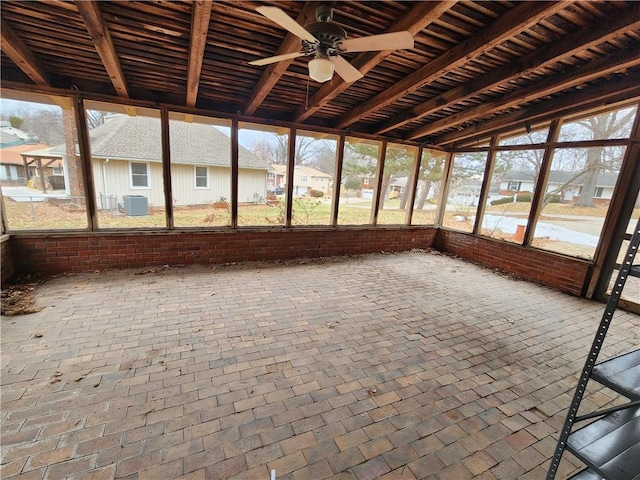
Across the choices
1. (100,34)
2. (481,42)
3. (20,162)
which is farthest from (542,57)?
(20,162)

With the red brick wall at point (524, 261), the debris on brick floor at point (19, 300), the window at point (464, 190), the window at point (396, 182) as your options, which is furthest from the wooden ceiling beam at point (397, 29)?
Answer: the red brick wall at point (524, 261)

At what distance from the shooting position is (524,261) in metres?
5.51

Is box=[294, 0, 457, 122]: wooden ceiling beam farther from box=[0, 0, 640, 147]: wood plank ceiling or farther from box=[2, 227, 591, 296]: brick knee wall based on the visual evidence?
box=[2, 227, 591, 296]: brick knee wall

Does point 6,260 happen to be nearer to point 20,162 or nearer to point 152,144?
point 20,162

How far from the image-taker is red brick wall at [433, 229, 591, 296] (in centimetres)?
478

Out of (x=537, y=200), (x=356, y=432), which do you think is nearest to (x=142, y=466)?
(x=356, y=432)

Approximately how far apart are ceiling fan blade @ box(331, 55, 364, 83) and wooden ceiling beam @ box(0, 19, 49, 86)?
3.15m

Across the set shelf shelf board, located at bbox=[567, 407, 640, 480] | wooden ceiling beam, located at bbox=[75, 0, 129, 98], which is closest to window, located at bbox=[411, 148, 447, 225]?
shelf shelf board, located at bbox=[567, 407, 640, 480]

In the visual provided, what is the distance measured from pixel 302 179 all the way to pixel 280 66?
2.94m

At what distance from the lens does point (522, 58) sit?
11.2 ft

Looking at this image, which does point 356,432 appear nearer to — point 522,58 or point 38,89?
point 522,58

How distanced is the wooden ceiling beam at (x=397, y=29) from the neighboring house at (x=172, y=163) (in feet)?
6.24

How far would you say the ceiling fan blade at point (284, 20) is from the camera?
186 centimetres

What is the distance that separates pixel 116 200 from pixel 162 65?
93.7 inches
